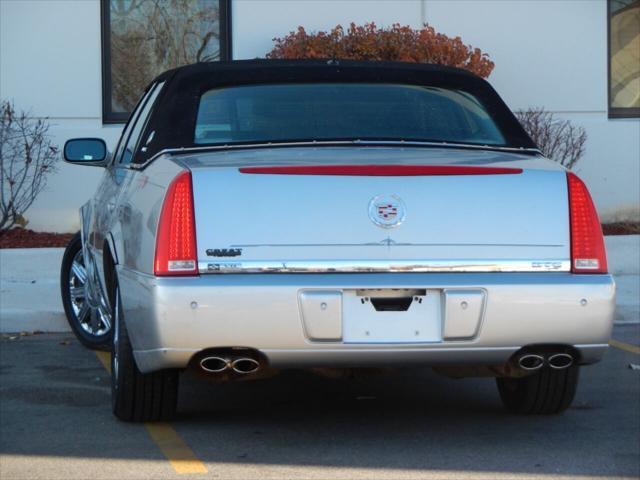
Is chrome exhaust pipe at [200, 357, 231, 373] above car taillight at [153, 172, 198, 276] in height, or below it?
below

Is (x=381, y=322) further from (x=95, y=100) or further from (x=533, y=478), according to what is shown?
(x=95, y=100)

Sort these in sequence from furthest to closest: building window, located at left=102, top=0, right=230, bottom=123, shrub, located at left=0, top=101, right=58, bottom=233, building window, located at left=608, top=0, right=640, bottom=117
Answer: building window, located at left=608, top=0, right=640, bottom=117 < building window, located at left=102, top=0, right=230, bottom=123 < shrub, located at left=0, top=101, right=58, bottom=233

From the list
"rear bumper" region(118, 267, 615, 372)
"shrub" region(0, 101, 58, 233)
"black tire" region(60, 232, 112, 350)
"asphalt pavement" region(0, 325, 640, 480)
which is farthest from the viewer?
"shrub" region(0, 101, 58, 233)

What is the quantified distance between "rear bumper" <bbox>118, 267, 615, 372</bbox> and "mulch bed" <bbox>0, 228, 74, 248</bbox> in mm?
6309

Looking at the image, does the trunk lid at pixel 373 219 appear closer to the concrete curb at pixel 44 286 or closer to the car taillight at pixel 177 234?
the car taillight at pixel 177 234

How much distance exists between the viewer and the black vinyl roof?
581 cm

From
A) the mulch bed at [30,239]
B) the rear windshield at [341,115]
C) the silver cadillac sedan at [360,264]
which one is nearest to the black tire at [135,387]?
the silver cadillac sedan at [360,264]

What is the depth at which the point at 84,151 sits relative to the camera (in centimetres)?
699

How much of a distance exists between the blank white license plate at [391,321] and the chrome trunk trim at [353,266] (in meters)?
0.10

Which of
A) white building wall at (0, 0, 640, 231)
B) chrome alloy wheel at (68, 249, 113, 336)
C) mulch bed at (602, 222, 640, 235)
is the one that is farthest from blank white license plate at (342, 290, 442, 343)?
white building wall at (0, 0, 640, 231)

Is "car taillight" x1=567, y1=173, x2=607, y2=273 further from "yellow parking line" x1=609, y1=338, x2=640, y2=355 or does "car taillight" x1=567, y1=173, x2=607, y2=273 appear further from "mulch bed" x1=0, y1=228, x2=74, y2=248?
"mulch bed" x1=0, y1=228, x2=74, y2=248

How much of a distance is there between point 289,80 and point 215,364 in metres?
1.60

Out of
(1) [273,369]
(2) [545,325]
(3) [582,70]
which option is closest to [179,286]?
(1) [273,369]

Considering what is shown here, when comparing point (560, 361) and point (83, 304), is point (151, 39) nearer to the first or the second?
point (83, 304)
